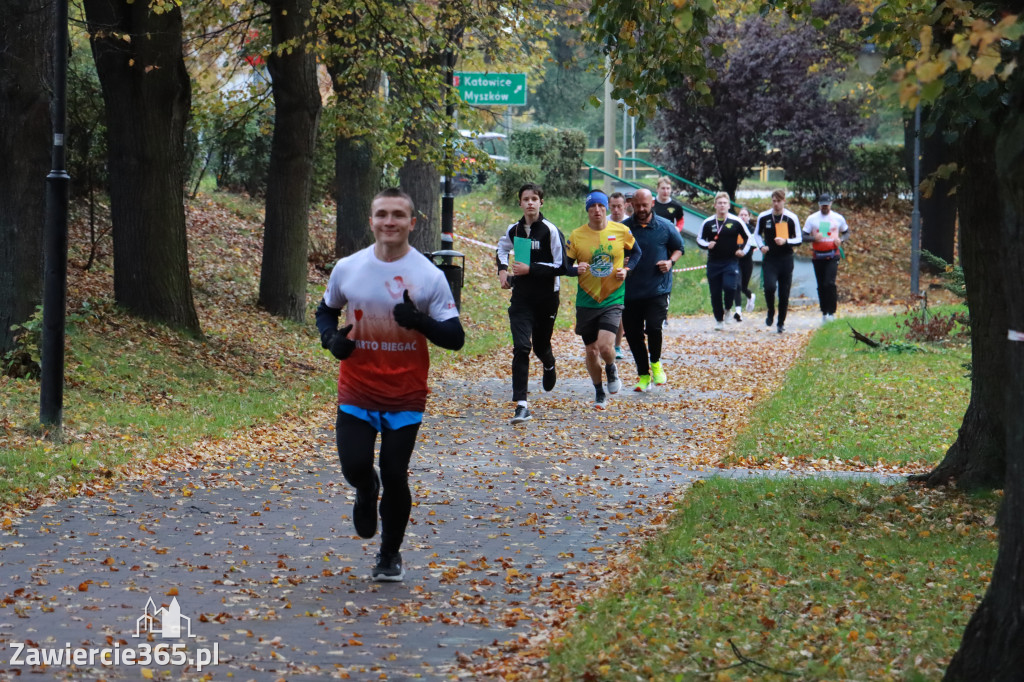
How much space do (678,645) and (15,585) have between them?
3.42m

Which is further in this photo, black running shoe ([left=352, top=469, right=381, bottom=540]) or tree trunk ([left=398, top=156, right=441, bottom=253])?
tree trunk ([left=398, top=156, right=441, bottom=253])

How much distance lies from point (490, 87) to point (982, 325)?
12.0 metres

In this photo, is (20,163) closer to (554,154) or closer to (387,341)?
(387,341)

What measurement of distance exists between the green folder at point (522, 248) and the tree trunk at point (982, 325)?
5.16m

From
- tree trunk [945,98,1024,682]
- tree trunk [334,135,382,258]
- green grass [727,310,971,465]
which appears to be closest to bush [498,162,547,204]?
tree trunk [334,135,382,258]

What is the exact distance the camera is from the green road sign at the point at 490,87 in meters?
19.1

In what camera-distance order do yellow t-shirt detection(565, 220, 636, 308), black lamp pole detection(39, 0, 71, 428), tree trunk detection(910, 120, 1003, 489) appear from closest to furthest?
1. tree trunk detection(910, 120, 1003, 489)
2. black lamp pole detection(39, 0, 71, 428)
3. yellow t-shirt detection(565, 220, 636, 308)

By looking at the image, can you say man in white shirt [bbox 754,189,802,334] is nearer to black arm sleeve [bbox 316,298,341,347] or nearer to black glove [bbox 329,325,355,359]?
black arm sleeve [bbox 316,298,341,347]

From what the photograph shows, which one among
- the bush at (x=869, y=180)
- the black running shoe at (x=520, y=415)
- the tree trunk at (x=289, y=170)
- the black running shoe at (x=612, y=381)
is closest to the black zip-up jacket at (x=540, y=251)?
the black running shoe at (x=520, y=415)

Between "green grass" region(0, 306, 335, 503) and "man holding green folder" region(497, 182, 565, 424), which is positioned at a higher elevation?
"man holding green folder" region(497, 182, 565, 424)

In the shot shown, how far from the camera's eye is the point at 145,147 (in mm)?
14734

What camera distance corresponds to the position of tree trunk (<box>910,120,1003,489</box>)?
7988mm

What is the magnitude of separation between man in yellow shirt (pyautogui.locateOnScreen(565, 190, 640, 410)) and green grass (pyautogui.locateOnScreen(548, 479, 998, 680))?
16.3 feet

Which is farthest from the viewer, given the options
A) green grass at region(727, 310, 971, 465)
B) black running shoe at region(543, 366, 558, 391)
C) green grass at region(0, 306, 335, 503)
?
black running shoe at region(543, 366, 558, 391)
